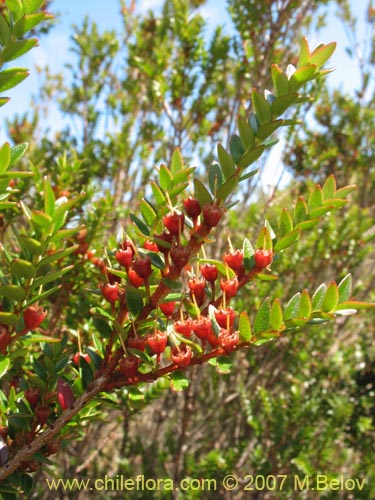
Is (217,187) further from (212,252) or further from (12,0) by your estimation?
(212,252)

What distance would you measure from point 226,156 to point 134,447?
10.4 ft

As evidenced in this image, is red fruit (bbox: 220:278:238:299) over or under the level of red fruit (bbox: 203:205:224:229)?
under

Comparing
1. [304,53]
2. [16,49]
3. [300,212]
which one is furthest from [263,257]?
[16,49]

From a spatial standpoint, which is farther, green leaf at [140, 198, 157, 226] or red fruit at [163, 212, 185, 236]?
green leaf at [140, 198, 157, 226]

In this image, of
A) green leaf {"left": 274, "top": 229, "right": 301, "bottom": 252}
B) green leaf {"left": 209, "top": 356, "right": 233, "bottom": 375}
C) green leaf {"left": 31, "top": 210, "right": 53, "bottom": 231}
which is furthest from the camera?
green leaf {"left": 274, "top": 229, "right": 301, "bottom": 252}

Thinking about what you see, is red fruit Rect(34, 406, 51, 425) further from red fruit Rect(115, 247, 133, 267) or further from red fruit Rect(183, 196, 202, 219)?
red fruit Rect(183, 196, 202, 219)

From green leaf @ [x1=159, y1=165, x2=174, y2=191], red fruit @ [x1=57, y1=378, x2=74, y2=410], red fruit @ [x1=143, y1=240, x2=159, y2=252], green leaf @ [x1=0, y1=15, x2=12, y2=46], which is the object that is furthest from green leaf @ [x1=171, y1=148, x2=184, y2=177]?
red fruit @ [x1=57, y1=378, x2=74, y2=410]

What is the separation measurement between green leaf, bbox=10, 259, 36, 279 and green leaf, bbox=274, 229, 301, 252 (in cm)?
48

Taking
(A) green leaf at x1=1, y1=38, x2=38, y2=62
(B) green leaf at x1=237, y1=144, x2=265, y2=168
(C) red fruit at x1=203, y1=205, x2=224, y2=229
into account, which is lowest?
(C) red fruit at x1=203, y1=205, x2=224, y2=229

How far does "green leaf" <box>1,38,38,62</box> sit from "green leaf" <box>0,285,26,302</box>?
1.31ft

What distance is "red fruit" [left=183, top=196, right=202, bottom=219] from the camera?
2.80 ft

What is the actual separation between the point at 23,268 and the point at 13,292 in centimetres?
5

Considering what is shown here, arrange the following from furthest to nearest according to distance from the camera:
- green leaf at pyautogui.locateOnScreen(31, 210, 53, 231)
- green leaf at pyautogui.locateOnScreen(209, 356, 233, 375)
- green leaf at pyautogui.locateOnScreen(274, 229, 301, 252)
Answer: green leaf at pyautogui.locateOnScreen(274, 229, 301, 252)
green leaf at pyautogui.locateOnScreen(209, 356, 233, 375)
green leaf at pyautogui.locateOnScreen(31, 210, 53, 231)

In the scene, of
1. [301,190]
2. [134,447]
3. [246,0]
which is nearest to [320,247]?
[301,190]
